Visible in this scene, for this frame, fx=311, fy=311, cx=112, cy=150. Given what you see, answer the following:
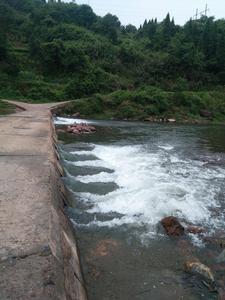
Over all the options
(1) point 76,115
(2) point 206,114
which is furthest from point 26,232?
(2) point 206,114

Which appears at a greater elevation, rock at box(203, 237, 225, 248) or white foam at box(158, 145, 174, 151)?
rock at box(203, 237, 225, 248)

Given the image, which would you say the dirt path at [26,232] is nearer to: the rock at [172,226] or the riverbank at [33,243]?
the riverbank at [33,243]

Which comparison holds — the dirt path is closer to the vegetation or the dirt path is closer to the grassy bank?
the grassy bank

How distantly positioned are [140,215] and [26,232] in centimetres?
298

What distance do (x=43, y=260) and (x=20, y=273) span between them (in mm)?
269

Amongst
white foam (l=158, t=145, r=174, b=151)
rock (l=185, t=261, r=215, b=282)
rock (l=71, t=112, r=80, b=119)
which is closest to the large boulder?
rock (l=71, t=112, r=80, b=119)

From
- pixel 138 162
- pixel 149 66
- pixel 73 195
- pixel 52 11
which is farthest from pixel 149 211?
pixel 52 11

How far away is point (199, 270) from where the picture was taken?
4.28m

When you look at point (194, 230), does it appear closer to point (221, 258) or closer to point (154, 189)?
point (221, 258)

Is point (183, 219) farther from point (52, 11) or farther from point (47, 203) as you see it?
point (52, 11)

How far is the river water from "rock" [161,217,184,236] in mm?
141

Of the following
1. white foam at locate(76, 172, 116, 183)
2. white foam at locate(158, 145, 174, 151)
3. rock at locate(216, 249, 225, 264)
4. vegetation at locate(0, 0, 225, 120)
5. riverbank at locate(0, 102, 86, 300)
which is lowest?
white foam at locate(158, 145, 174, 151)

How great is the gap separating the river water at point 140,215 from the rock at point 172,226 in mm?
141

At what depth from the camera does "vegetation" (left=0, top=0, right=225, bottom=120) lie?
29641 mm
